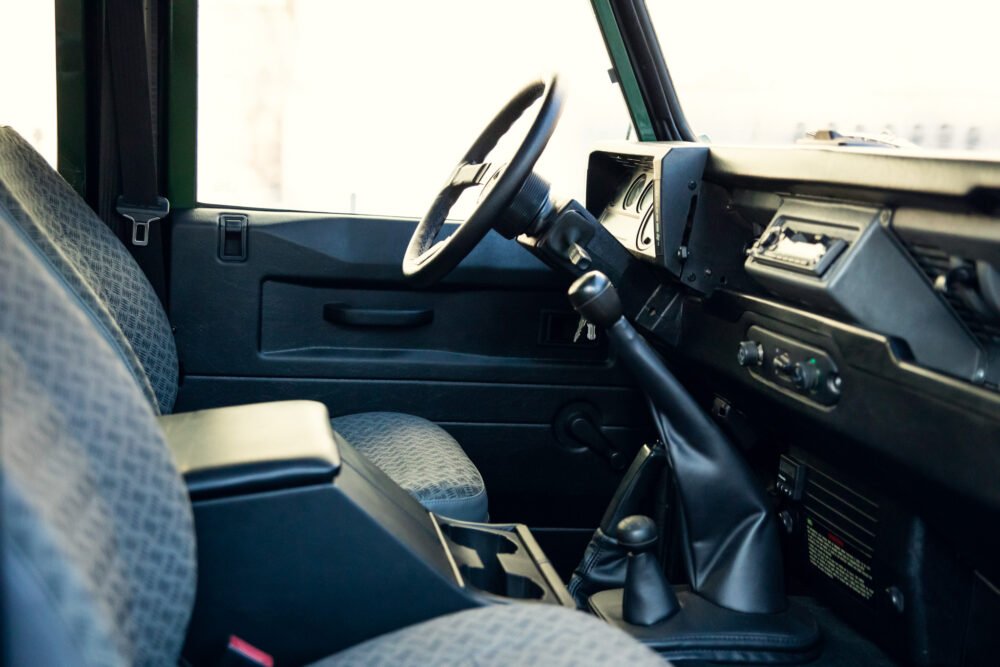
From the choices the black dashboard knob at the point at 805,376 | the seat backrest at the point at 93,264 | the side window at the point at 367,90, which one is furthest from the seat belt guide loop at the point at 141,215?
the black dashboard knob at the point at 805,376

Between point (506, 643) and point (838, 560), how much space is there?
3.11 ft

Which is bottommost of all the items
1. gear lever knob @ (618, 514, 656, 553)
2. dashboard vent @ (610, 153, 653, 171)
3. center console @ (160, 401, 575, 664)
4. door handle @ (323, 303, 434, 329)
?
gear lever knob @ (618, 514, 656, 553)

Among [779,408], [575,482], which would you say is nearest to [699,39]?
[779,408]

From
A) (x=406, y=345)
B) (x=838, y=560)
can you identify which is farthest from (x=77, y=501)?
(x=406, y=345)

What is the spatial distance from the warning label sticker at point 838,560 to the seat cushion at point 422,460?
54 cm

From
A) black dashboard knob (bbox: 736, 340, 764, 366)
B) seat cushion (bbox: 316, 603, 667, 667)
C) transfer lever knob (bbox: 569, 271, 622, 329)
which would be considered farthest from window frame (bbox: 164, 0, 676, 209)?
seat cushion (bbox: 316, 603, 667, 667)

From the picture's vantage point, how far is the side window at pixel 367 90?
6.84ft

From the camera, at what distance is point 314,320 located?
2.25 meters

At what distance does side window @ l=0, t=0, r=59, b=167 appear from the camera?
6.44 feet

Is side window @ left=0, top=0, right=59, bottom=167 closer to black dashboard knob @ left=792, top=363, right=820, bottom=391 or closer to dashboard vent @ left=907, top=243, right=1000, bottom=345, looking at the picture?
black dashboard knob @ left=792, top=363, right=820, bottom=391

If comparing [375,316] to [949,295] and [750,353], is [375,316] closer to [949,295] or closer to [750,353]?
[750,353]

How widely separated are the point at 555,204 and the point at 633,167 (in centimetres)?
32

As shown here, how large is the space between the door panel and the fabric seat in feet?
4.26

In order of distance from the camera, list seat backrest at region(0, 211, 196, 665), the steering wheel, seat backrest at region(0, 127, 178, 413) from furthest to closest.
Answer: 1. the steering wheel
2. seat backrest at region(0, 127, 178, 413)
3. seat backrest at region(0, 211, 196, 665)
